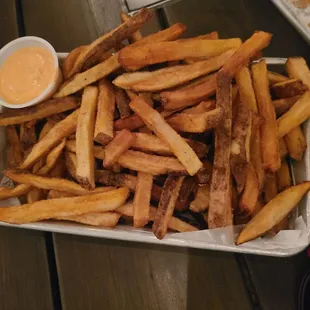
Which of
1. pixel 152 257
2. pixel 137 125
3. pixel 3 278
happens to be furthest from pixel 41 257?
pixel 137 125

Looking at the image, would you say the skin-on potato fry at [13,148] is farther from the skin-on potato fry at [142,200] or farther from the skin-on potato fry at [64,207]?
the skin-on potato fry at [142,200]

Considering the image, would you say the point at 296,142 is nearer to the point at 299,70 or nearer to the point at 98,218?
the point at 299,70

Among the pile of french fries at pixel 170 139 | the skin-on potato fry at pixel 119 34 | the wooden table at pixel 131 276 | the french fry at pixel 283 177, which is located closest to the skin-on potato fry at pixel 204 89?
the pile of french fries at pixel 170 139

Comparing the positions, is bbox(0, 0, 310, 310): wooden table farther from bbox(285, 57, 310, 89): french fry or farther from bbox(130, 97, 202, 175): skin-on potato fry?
bbox(285, 57, 310, 89): french fry

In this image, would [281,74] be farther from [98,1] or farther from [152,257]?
[98,1]

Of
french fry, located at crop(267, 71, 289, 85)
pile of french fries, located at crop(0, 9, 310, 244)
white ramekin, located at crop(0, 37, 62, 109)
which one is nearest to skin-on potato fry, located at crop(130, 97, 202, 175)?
pile of french fries, located at crop(0, 9, 310, 244)

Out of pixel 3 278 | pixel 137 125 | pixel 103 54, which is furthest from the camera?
pixel 3 278

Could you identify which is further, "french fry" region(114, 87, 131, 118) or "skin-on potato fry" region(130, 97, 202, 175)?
"french fry" region(114, 87, 131, 118)
